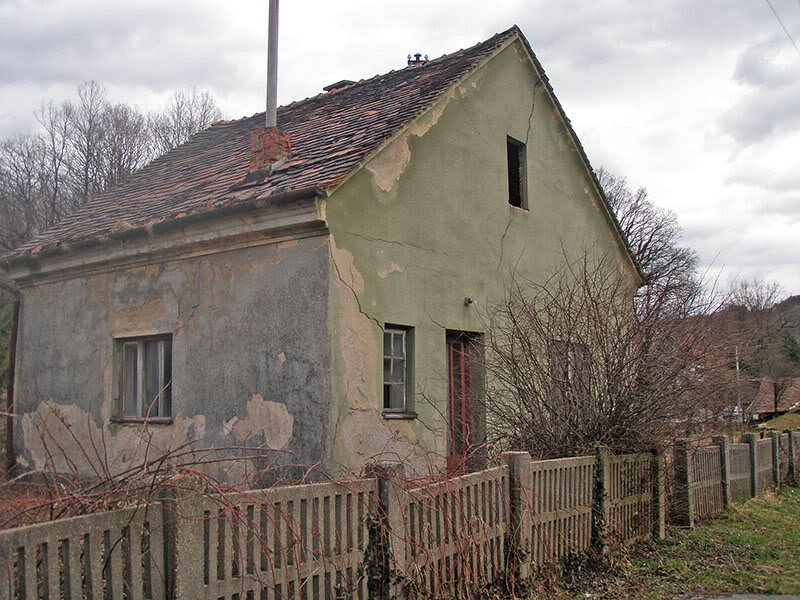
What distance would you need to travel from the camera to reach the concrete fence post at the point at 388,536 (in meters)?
5.02

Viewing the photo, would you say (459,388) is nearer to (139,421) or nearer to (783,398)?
(139,421)

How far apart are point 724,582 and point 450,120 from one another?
6883 mm

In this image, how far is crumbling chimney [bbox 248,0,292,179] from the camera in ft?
32.4

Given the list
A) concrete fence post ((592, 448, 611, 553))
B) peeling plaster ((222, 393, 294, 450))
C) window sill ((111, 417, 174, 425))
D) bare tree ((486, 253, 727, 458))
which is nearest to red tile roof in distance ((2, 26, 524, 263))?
peeling plaster ((222, 393, 294, 450))

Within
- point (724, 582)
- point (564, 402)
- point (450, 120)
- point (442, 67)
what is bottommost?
point (724, 582)

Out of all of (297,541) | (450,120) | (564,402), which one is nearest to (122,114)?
(450,120)

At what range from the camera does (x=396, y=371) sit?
32.0ft

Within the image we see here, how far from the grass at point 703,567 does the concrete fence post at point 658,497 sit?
0.56ft

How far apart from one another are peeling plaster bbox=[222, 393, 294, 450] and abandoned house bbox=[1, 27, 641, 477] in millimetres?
23

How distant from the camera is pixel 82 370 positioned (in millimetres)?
11312

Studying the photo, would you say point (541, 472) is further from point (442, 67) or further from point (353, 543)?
point (442, 67)

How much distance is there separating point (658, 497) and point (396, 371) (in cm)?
347

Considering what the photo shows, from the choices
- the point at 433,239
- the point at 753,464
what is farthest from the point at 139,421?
the point at 753,464

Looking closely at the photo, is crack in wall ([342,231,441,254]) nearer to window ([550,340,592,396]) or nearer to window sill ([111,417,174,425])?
window ([550,340,592,396])
